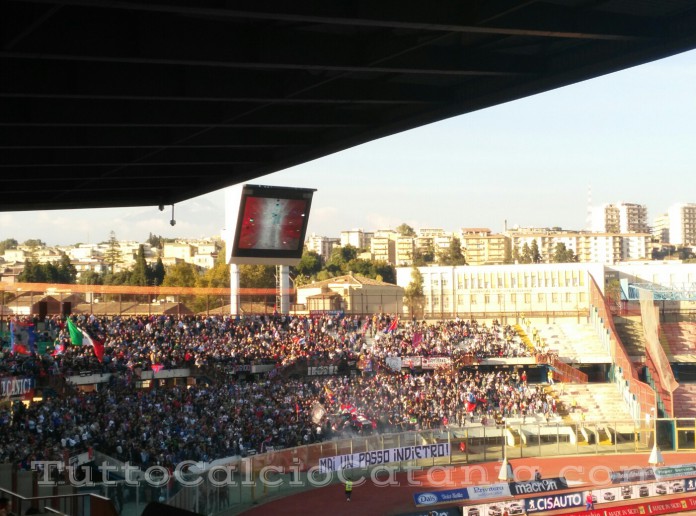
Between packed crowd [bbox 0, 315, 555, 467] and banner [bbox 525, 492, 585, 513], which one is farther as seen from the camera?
packed crowd [bbox 0, 315, 555, 467]

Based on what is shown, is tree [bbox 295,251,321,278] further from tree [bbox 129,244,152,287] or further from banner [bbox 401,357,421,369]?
banner [bbox 401,357,421,369]

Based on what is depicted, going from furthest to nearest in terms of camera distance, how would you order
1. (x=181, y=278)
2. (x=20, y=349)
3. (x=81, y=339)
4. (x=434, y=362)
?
(x=181, y=278) → (x=434, y=362) → (x=81, y=339) → (x=20, y=349)

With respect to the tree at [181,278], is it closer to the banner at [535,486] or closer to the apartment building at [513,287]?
the apartment building at [513,287]

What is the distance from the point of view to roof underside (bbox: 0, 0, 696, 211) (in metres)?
7.32

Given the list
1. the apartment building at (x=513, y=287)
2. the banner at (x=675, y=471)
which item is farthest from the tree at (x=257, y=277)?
the banner at (x=675, y=471)

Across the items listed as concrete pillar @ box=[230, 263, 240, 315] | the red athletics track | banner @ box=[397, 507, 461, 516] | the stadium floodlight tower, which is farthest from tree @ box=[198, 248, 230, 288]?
banner @ box=[397, 507, 461, 516]

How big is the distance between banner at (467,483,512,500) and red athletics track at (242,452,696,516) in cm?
207

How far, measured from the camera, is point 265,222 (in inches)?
2039

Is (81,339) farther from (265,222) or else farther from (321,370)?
(265,222)

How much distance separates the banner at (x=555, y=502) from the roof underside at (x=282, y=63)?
20.9 metres

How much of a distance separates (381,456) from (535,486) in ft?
20.4

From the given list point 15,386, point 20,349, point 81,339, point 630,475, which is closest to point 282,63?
point 15,386

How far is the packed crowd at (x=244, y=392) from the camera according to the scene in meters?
32.0

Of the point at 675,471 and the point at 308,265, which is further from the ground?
the point at 308,265
